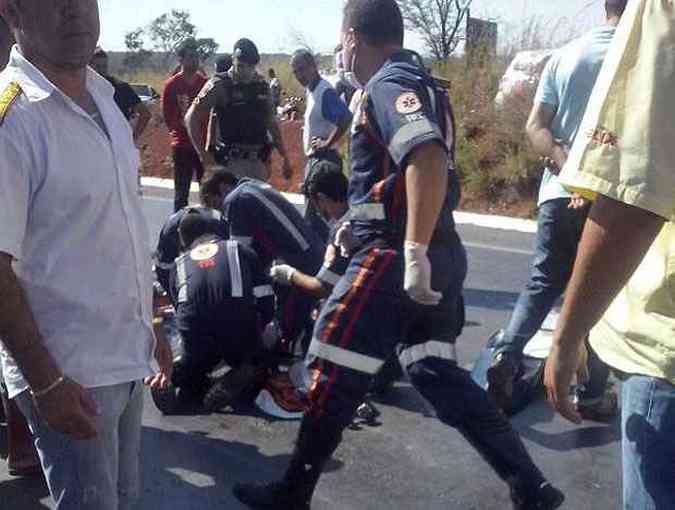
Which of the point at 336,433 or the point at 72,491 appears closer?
the point at 72,491

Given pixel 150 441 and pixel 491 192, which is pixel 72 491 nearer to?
pixel 150 441

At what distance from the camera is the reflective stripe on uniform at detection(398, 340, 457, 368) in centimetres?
356

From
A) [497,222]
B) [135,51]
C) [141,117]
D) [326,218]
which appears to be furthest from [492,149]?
[135,51]

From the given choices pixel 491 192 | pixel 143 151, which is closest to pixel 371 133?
pixel 491 192

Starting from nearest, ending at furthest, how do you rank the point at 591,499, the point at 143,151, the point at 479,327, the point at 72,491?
the point at 72,491 → the point at 591,499 → the point at 479,327 → the point at 143,151

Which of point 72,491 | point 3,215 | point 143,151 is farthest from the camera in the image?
point 143,151

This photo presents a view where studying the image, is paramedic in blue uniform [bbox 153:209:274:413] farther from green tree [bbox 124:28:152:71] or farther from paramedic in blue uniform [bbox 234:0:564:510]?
green tree [bbox 124:28:152:71]

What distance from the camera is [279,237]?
523cm

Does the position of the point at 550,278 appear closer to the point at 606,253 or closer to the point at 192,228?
the point at 192,228

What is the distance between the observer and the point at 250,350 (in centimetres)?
485

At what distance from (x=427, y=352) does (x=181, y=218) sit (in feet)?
6.84

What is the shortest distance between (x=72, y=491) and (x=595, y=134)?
1.37 m

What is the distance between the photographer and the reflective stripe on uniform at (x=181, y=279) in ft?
15.9

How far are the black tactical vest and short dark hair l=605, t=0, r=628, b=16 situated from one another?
358 cm
